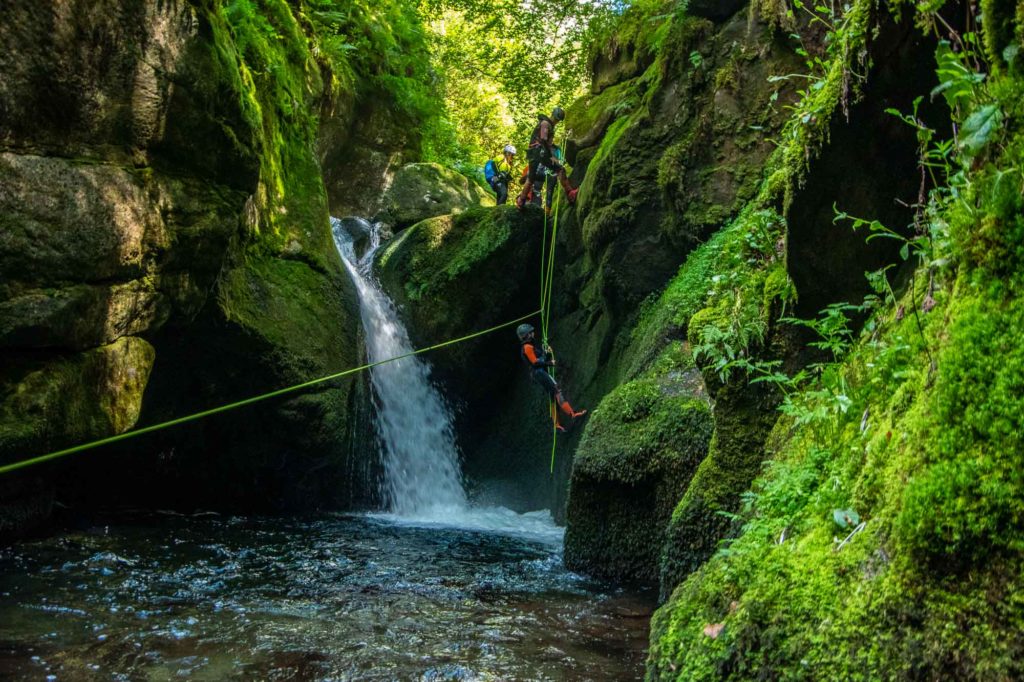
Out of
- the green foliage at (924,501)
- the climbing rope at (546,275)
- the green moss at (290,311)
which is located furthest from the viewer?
the climbing rope at (546,275)

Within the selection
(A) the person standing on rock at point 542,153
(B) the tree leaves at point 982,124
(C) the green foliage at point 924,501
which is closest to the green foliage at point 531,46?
(A) the person standing on rock at point 542,153

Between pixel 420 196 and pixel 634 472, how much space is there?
12098mm

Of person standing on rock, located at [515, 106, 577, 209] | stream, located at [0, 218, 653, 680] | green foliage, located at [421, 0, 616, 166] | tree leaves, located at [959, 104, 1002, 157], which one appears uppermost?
green foliage, located at [421, 0, 616, 166]

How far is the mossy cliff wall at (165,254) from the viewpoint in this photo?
643 centimetres

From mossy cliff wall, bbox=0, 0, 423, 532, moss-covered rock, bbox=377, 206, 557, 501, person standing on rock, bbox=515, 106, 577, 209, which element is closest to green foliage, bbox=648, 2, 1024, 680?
mossy cliff wall, bbox=0, 0, 423, 532

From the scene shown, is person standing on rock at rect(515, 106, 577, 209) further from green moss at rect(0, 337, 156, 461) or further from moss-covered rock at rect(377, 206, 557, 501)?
green moss at rect(0, 337, 156, 461)

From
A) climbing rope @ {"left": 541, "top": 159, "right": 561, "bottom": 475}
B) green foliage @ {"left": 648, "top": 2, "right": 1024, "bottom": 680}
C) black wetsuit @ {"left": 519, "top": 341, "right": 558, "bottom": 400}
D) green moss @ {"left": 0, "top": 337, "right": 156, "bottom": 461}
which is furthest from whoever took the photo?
climbing rope @ {"left": 541, "top": 159, "right": 561, "bottom": 475}

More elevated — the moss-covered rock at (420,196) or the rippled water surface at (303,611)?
the moss-covered rock at (420,196)

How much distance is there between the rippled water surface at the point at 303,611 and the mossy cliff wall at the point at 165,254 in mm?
1393

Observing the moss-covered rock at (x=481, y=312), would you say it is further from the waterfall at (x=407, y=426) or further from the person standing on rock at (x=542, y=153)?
the person standing on rock at (x=542, y=153)

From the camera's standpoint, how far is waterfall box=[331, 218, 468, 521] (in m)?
13.0

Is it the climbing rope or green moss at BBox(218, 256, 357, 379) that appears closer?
green moss at BBox(218, 256, 357, 379)

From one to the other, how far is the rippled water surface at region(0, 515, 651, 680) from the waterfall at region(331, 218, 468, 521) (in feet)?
12.6

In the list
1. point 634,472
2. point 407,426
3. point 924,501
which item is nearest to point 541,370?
point 407,426
